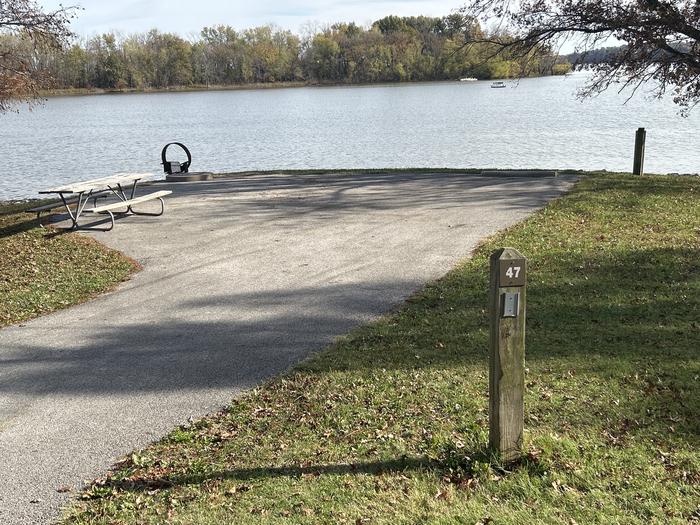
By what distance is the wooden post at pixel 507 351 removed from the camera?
407 centimetres

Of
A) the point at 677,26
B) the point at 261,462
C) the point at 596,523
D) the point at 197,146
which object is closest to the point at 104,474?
the point at 261,462

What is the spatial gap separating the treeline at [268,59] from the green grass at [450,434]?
107 m

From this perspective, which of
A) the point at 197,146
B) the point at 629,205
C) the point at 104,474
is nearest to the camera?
the point at 104,474

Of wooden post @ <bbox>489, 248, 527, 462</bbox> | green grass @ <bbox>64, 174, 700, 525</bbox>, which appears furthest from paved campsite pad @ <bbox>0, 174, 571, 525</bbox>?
wooden post @ <bbox>489, 248, 527, 462</bbox>

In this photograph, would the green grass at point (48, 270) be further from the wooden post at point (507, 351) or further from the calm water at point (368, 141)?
the calm water at point (368, 141)

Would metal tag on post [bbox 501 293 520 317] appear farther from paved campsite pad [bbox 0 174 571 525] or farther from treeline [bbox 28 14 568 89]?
treeline [bbox 28 14 568 89]

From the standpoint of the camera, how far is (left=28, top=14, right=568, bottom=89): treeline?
381 feet

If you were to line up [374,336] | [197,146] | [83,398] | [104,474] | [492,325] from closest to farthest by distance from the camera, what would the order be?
[492,325] < [104,474] < [83,398] < [374,336] < [197,146]

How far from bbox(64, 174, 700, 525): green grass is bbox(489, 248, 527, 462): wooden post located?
157 millimetres

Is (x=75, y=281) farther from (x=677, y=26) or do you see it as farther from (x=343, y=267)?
(x=677, y=26)

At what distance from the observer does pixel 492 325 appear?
13.8 feet

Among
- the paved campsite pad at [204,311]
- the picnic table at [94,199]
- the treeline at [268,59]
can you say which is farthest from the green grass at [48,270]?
the treeline at [268,59]

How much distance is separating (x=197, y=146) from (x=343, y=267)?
29.3 metres

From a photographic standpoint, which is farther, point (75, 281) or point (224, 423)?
point (75, 281)
